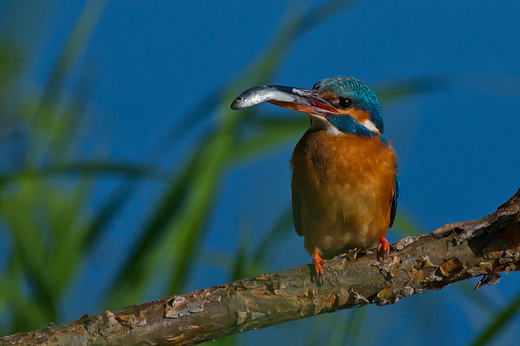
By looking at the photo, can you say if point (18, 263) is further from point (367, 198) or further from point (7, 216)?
point (367, 198)

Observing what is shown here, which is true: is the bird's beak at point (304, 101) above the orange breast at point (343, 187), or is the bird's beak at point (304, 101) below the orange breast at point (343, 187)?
above

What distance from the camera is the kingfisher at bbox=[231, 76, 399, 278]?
130 centimetres

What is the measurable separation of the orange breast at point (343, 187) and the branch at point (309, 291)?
28 centimetres

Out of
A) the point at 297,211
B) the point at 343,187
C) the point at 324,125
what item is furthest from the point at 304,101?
the point at 297,211

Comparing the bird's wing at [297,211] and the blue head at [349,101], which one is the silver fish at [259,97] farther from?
the bird's wing at [297,211]

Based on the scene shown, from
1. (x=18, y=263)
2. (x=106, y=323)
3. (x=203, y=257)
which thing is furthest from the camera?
(x=203, y=257)

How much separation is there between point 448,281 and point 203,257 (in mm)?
1130

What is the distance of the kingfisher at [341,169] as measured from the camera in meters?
1.30

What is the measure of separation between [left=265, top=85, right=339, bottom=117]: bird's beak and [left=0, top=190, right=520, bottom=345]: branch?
412 mm

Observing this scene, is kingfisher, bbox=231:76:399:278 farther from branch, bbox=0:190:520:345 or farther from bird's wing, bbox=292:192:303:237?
branch, bbox=0:190:520:345

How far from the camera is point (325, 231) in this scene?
1.36 metres

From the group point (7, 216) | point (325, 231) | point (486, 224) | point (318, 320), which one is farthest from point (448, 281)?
point (7, 216)

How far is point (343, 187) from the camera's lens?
129 cm

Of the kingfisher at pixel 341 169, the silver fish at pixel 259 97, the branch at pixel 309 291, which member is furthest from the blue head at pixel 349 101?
the branch at pixel 309 291
